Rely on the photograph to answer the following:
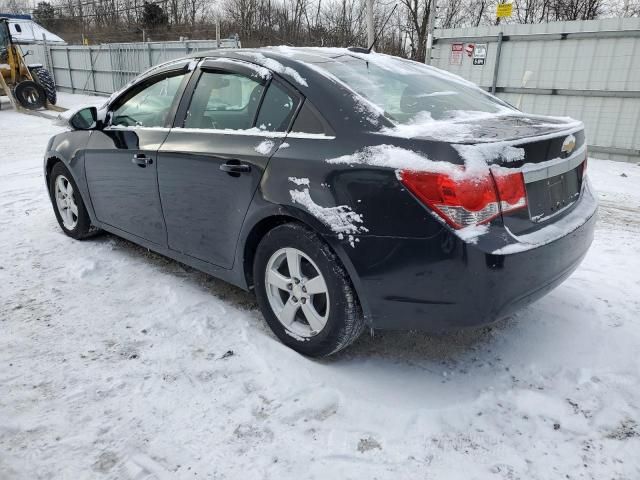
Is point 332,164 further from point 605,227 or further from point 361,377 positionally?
point 605,227

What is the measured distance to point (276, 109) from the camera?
273cm

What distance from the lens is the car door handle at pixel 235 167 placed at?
271 centimetres

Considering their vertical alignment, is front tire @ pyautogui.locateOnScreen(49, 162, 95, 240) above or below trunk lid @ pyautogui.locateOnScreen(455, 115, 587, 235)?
below

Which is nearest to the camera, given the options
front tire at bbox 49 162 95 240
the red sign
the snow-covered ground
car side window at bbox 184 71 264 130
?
the snow-covered ground

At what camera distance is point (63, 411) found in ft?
7.50

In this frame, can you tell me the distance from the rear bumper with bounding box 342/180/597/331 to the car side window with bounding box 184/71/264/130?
115 cm

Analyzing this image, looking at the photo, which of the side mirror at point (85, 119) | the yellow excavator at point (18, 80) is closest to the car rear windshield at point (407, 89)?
the side mirror at point (85, 119)

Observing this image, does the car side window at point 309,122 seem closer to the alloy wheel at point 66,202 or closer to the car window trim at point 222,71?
the car window trim at point 222,71

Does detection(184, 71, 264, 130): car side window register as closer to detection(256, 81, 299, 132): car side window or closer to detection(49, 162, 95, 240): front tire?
detection(256, 81, 299, 132): car side window

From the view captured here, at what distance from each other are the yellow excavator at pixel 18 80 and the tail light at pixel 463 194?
56.7 feet

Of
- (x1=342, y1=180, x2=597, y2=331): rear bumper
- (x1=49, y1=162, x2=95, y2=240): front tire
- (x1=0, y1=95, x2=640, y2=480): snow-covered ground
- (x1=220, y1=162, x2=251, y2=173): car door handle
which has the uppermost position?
(x1=220, y1=162, x2=251, y2=173): car door handle

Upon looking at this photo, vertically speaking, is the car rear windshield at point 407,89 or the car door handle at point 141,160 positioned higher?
the car rear windshield at point 407,89

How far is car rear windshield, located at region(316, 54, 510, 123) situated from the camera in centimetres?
262

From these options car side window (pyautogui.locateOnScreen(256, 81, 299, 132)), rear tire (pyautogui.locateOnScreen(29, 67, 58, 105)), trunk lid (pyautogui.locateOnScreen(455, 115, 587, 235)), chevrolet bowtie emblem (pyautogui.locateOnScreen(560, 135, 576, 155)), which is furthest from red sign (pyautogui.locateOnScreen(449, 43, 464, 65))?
rear tire (pyautogui.locateOnScreen(29, 67, 58, 105))
